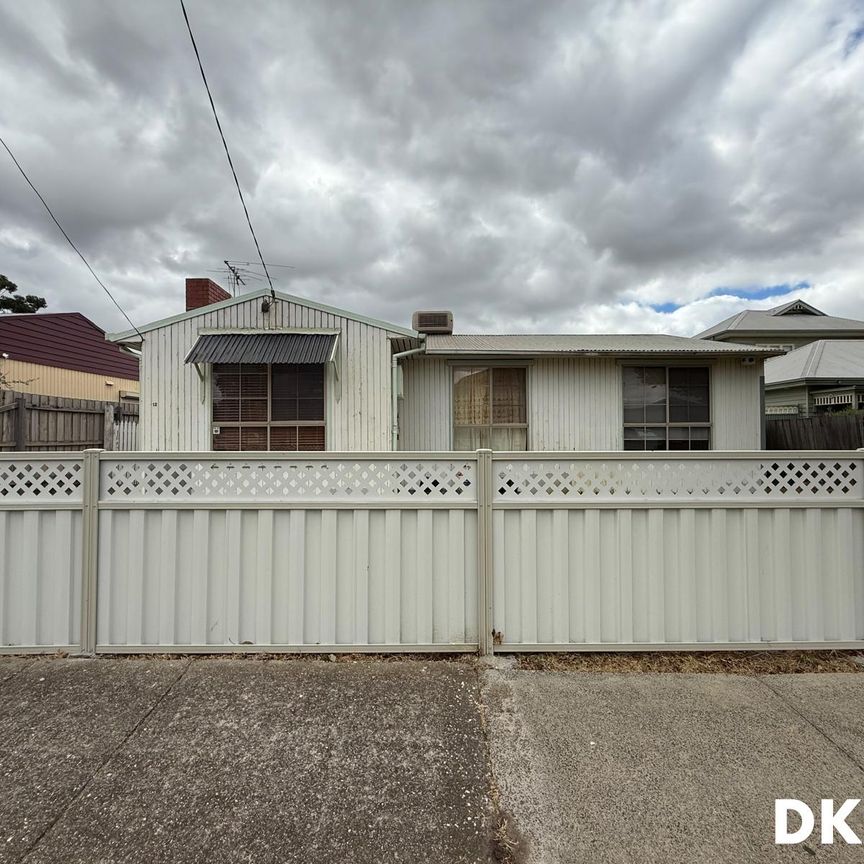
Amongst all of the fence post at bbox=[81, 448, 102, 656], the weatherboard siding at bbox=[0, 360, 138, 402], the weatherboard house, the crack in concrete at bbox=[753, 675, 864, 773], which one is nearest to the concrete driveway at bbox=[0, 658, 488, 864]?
the fence post at bbox=[81, 448, 102, 656]

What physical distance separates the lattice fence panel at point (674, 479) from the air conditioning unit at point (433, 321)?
244 inches

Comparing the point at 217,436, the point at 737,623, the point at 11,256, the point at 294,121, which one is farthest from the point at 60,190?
the point at 11,256

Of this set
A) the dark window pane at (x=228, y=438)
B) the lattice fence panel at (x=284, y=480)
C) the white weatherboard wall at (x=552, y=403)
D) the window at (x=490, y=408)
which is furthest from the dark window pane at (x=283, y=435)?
the lattice fence panel at (x=284, y=480)

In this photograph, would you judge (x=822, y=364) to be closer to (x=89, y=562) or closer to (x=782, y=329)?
(x=782, y=329)

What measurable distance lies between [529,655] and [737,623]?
1.35m

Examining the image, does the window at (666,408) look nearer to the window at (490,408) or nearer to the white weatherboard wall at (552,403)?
the white weatherboard wall at (552,403)

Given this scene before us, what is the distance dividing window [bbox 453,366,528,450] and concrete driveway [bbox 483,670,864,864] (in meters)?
4.81

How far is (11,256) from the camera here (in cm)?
1658

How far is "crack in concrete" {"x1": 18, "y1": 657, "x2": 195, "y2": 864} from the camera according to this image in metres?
1.60

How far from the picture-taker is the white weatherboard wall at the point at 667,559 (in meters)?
2.89

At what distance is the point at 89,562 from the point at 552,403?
6236 millimetres

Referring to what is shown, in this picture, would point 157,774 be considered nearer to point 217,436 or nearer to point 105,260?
point 217,436

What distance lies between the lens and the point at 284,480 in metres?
2.94

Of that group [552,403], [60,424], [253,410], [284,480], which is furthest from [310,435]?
[60,424]
